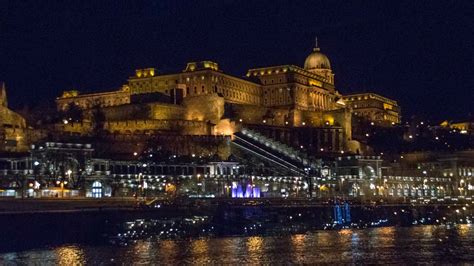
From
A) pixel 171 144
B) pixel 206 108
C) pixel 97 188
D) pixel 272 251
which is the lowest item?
pixel 272 251

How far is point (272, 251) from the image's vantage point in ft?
260

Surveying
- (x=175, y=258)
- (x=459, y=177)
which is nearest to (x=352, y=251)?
(x=175, y=258)

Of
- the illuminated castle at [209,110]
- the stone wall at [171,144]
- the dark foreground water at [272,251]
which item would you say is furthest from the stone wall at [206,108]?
the dark foreground water at [272,251]

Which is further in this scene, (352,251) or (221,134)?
(221,134)

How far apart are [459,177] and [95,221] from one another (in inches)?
3966

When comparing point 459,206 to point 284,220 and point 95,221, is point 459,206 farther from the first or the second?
point 95,221

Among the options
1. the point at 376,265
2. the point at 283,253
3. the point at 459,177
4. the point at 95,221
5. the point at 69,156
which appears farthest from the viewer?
the point at 459,177

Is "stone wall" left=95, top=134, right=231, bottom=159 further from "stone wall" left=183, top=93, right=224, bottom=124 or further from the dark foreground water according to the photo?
the dark foreground water

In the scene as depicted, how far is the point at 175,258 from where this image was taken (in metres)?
72.8

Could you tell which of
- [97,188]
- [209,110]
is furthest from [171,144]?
[97,188]

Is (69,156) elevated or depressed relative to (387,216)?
elevated

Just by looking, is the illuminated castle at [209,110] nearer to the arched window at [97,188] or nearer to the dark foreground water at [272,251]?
the arched window at [97,188]

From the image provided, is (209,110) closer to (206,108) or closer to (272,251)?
(206,108)

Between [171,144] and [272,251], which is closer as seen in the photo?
[272,251]
